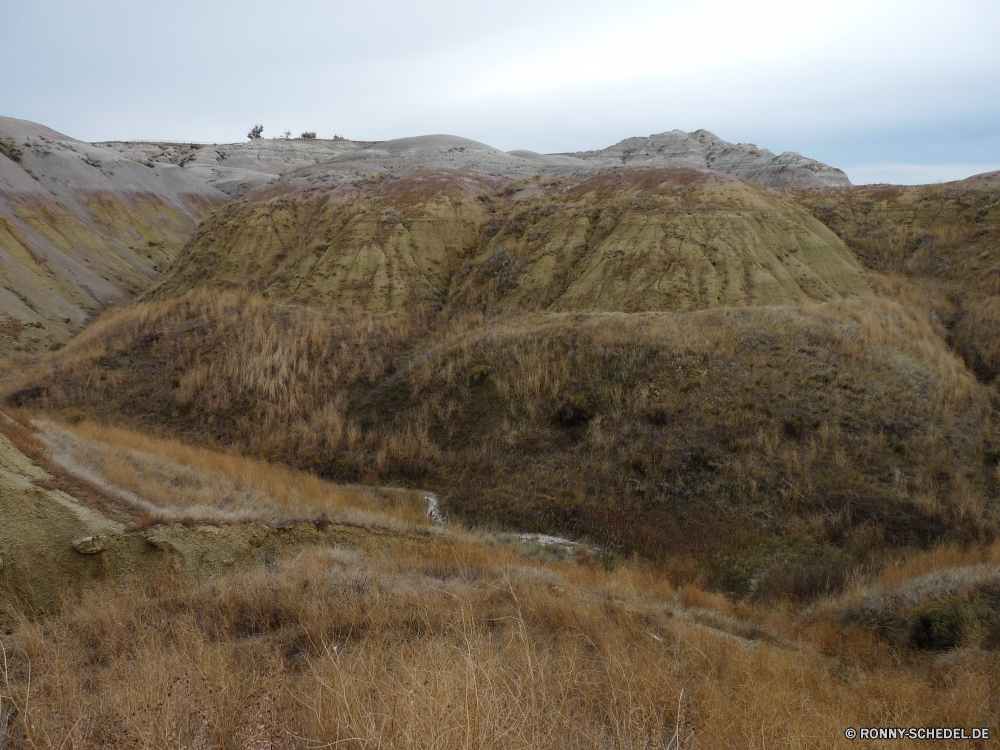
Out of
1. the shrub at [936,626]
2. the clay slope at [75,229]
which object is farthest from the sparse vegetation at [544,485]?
the clay slope at [75,229]

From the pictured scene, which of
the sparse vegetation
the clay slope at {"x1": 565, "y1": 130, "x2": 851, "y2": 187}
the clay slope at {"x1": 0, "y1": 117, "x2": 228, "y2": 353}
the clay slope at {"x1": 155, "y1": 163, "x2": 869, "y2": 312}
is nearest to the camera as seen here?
the sparse vegetation

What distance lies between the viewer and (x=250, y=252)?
27.8 metres

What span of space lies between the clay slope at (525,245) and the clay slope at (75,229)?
637 centimetres

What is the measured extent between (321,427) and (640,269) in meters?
12.6

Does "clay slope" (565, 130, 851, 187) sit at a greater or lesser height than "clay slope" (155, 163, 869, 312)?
greater

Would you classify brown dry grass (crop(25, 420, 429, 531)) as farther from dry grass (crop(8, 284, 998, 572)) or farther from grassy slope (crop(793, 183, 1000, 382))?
grassy slope (crop(793, 183, 1000, 382))

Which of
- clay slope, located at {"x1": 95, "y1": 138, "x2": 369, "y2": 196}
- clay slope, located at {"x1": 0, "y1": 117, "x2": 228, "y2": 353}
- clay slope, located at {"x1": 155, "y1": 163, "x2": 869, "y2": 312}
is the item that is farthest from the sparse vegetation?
clay slope, located at {"x1": 95, "y1": 138, "x2": 369, "y2": 196}

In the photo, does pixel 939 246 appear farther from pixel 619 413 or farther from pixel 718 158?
pixel 718 158

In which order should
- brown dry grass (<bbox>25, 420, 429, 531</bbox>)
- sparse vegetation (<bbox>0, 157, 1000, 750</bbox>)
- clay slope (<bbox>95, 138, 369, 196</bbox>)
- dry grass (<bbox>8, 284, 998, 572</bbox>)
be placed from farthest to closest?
clay slope (<bbox>95, 138, 369, 196</bbox>) < dry grass (<bbox>8, 284, 998, 572</bbox>) < brown dry grass (<bbox>25, 420, 429, 531</bbox>) < sparse vegetation (<bbox>0, 157, 1000, 750</bbox>)

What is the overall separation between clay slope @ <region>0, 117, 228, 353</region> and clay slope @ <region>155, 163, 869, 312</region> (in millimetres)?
6371

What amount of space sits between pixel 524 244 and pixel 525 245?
0.11 meters

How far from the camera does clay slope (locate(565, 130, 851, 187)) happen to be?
32500 mm

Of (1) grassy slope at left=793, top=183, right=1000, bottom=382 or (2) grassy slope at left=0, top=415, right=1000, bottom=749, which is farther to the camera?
(1) grassy slope at left=793, top=183, right=1000, bottom=382

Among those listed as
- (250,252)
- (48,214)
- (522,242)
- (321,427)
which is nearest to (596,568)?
(321,427)
